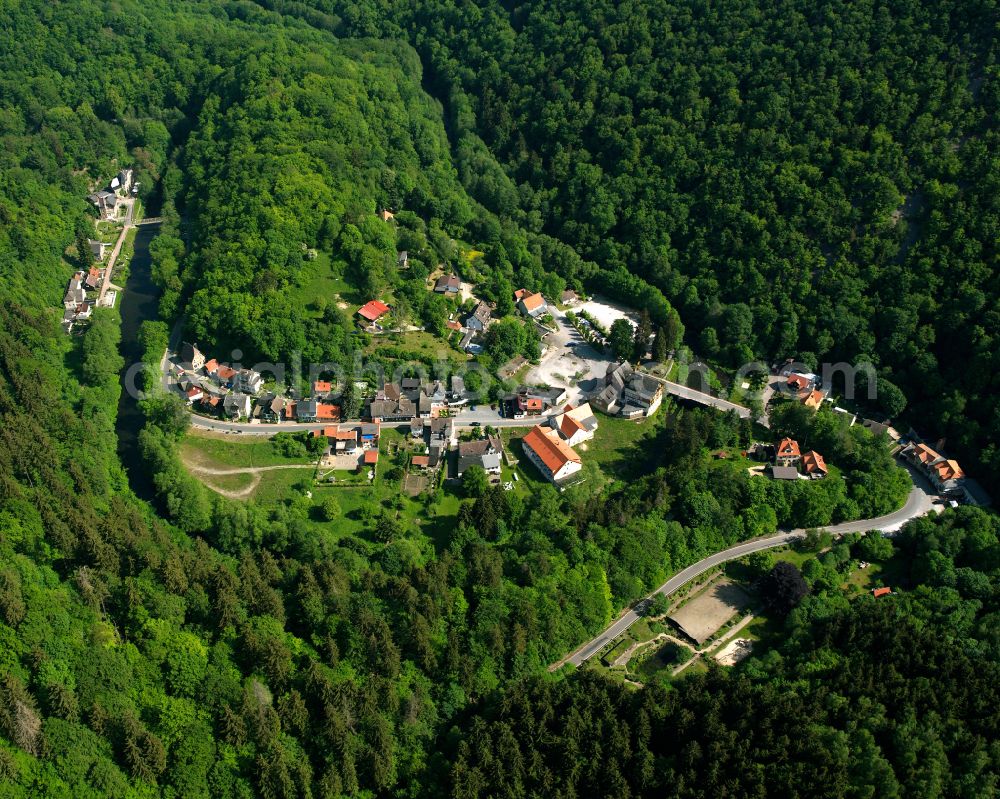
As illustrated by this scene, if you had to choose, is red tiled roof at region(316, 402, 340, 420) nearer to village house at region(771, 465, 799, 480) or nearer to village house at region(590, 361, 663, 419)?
village house at region(590, 361, 663, 419)

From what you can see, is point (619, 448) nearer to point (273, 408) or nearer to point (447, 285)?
point (447, 285)

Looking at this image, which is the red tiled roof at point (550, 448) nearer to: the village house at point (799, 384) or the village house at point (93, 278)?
the village house at point (799, 384)

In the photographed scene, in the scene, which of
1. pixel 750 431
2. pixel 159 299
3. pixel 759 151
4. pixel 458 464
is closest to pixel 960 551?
pixel 750 431

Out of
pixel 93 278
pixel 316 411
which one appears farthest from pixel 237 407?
pixel 93 278

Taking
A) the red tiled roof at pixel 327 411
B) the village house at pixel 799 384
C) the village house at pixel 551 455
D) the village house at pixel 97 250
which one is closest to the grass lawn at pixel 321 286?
the red tiled roof at pixel 327 411

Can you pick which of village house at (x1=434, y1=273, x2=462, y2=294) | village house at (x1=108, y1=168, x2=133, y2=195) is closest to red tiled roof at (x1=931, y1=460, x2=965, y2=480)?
village house at (x1=434, y1=273, x2=462, y2=294)
